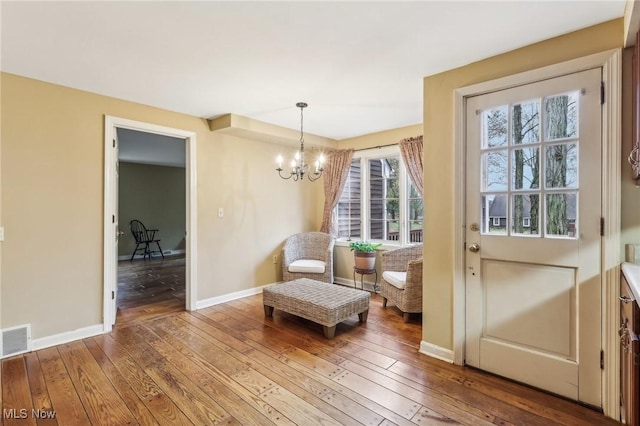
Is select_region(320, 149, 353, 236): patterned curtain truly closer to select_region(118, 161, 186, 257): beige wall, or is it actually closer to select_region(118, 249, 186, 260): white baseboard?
select_region(118, 249, 186, 260): white baseboard

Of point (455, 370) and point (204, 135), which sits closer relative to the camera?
point (455, 370)

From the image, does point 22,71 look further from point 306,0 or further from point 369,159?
point 369,159

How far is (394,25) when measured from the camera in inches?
77.1

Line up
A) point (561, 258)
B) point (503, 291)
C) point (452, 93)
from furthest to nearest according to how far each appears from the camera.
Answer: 1. point (452, 93)
2. point (503, 291)
3. point (561, 258)

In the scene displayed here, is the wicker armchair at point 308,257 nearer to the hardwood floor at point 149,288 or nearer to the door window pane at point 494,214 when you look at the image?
the hardwood floor at point 149,288

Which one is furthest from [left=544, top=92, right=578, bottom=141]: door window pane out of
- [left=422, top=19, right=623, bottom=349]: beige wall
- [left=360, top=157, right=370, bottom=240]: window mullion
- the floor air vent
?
the floor air vent

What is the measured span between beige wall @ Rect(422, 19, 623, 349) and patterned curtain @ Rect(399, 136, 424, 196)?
1.48 meters

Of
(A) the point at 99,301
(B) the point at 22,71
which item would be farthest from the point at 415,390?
(B) the point at 22,71

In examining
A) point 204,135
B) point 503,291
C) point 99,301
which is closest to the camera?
point 503,291

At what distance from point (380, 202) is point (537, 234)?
9.09ft

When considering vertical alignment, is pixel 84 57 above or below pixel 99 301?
above

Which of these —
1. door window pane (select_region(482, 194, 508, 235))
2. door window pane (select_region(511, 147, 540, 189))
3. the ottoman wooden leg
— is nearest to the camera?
door window pane (select_region(511, 147, 540, 189))

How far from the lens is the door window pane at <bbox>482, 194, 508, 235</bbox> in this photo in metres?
2.30

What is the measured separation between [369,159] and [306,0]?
3.35 m
